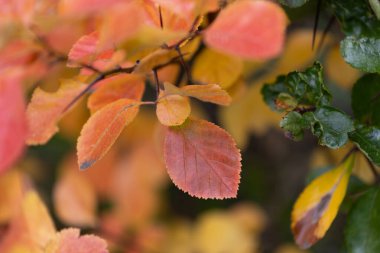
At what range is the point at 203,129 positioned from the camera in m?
0.62

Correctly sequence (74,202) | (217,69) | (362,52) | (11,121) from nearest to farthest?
1. (11,121)
2. (362,52)
3. (217,69)
4. (74,202)

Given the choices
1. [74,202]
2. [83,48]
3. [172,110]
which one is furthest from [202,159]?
[74,202]

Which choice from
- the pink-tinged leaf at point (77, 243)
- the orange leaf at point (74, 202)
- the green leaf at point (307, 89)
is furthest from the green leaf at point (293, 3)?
the orange leaf at point (74, 202)

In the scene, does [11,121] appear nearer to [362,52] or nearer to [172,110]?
[172,110]

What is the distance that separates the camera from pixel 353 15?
2.17 ft

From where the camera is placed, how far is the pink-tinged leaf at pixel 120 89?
0.66m

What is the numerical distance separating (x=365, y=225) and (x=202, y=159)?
0.20 metres

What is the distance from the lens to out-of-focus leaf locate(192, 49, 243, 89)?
0.77m

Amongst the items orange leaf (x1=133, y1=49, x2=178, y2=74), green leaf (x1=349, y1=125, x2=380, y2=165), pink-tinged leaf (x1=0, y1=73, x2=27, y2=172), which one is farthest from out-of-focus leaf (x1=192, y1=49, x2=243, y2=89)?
pink-tinged leaf (x1=0, y1=73, x2=27, y2=172)

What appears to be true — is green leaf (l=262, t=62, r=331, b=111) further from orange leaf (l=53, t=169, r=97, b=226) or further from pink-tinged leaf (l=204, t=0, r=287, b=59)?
orange leaf (l=53, t=169, r=97, b=226)

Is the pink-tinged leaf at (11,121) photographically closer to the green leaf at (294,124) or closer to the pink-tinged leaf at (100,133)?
the pink-tinged leaf at (100,133)

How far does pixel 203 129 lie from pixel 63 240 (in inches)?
7.7

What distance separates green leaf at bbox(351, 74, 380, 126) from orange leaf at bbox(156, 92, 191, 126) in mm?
212

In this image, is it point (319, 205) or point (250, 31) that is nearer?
point (250, 31)
